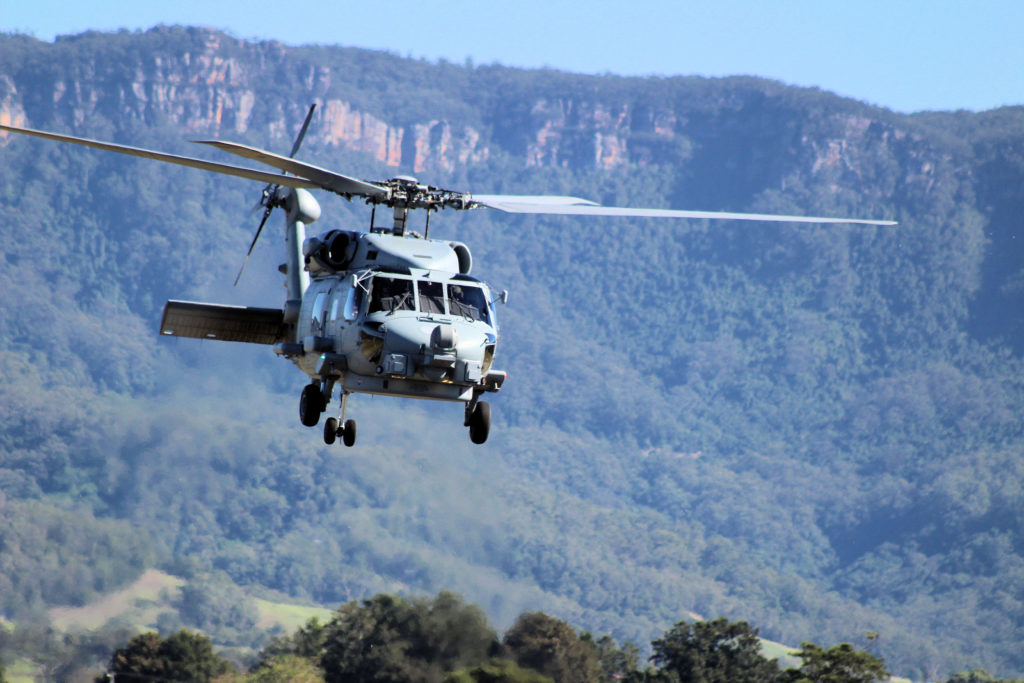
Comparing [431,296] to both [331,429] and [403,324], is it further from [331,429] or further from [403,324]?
[331,429]

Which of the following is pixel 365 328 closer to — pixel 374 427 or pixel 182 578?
pixel 182 578

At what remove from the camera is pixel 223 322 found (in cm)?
3038

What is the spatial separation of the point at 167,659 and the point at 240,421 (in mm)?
67000

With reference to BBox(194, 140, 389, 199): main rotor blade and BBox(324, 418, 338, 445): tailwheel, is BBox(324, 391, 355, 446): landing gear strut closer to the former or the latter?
BBox(324, 418, 338, 445): tailwheel

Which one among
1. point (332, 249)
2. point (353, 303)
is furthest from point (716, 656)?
point (353, 303)

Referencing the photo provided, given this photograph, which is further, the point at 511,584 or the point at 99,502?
the point at 511,584

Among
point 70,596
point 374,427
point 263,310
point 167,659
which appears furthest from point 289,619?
point 263,310

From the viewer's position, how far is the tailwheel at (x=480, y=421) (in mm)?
25922

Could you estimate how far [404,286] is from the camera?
1006 inches

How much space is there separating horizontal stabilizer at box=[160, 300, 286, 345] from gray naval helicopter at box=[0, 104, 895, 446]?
0.56m

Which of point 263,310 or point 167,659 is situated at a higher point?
point 263,310

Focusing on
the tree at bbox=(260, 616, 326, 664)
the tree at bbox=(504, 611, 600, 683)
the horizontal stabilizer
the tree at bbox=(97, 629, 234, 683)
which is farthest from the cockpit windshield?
the tree at bbox=(260, 616, 326, 664)

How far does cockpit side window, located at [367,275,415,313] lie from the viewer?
25.2m

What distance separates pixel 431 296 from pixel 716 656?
7359cm
